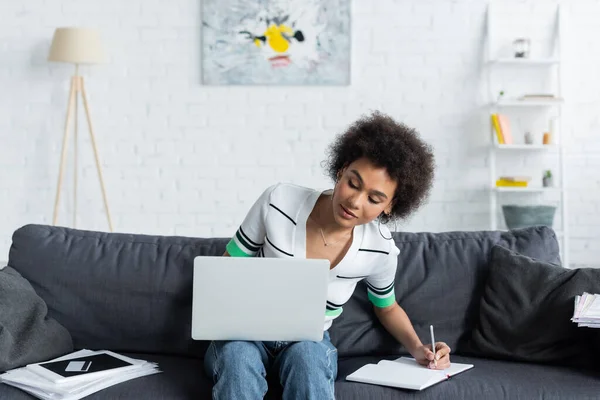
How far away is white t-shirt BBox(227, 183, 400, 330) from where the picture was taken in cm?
233

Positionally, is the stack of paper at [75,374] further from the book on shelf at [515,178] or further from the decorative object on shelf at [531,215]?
the book on shelf at [515,178]

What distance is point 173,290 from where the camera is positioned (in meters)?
2.52

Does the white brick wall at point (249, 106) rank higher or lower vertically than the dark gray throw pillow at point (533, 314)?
higher

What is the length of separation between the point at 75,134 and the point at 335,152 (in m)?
3.00

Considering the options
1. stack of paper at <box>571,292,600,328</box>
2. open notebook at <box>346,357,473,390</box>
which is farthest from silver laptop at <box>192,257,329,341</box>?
stack of paper at <box>571,292,600,328</box>

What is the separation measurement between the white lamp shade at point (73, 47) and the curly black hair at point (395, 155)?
274 cm

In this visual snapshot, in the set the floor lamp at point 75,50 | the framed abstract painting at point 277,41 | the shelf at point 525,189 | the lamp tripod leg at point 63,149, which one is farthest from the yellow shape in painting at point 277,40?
the shelf at point 525,189

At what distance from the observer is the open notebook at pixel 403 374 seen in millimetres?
2146

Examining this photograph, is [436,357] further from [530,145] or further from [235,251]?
[530,145]

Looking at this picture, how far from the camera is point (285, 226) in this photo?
92.1 inches

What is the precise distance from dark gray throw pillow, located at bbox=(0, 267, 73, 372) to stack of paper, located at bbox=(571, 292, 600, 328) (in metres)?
1.50

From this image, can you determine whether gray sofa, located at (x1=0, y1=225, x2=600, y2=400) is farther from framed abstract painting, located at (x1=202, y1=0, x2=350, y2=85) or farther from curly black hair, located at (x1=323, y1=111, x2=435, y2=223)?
framed abstract painting, located at (x1=202, y1=0, x2=350, y2=85)

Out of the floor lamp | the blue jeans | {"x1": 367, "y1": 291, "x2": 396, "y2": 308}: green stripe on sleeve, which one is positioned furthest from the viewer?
the floor lamp

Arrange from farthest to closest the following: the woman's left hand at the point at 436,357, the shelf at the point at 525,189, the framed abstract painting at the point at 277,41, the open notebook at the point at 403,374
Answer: the framed abstract painting at the point at 277,41
the shelf at the point at 525,189
the woman's left hand at the point at 436,357
the open notebook at the point at 403,374
